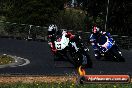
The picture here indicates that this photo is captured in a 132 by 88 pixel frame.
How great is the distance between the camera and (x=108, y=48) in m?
26.8

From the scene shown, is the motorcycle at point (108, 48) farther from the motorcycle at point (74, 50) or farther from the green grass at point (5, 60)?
the green grass at point (5, 60)

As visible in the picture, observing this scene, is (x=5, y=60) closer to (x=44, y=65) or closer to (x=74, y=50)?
(x=44, y=65)

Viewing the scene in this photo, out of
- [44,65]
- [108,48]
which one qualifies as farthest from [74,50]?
[108,48]

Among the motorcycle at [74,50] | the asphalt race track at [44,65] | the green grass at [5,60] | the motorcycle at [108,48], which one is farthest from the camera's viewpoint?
the motorcycle at [108,48]

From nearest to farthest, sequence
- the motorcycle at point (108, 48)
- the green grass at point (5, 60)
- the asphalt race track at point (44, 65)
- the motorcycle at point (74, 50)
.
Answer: the asphalt race track at point (44, 65), the green grass at point (5, 60), the motorcycle at point (74, 50), the motorcycle at point (108, 48)

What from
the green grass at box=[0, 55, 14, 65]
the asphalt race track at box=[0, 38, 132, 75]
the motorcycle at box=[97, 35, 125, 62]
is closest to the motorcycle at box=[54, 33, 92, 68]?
the asphalt race track at box=[0, 38, 132, 75]

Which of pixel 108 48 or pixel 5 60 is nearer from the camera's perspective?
pixel 5 60

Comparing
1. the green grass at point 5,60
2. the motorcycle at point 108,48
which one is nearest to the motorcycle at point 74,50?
the green grass at point 5,60

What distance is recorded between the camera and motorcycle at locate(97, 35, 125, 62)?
26727 millimetres

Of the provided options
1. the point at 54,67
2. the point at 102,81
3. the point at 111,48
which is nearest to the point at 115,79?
the point at 102,81

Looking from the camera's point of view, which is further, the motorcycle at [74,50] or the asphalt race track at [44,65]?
the motorcycle at [74,50]

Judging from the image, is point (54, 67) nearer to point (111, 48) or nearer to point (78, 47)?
point (78, 47)

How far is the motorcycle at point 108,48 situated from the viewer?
87.7 ft

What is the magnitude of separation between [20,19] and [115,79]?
34.6m
